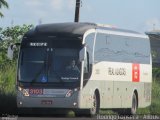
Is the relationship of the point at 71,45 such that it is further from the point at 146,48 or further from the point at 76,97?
the point at 146,48

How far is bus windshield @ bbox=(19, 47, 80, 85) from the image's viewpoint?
26062mm

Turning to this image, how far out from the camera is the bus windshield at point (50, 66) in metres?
26.1

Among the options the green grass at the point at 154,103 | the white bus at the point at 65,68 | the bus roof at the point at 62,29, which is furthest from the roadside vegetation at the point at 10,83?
the bus roof at the point at 62,29

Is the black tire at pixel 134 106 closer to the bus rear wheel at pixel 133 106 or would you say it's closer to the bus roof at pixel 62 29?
the bus rear wheel at pixel 133 106

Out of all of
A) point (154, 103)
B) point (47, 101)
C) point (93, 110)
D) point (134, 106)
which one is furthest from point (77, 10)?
point (47, 101)

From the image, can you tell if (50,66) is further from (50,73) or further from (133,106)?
(133,106)

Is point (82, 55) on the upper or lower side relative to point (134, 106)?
upper

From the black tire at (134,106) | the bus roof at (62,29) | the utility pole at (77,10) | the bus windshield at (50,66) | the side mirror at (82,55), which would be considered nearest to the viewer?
the side mirror at (82,55)

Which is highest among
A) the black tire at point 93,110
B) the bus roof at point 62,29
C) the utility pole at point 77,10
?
the utility pole at point 77,10

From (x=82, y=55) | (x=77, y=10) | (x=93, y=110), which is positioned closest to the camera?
(x=82, y=55)

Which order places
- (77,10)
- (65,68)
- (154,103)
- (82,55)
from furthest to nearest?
(154,103)
(77,10)
(65,68)
(82,55)

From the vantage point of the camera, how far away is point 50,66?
86.0 feet

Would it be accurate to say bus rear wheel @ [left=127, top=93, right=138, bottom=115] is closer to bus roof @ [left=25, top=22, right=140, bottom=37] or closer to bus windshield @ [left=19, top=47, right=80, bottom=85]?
bus roof @ [left=25, top=22, right=140, bottom=37]

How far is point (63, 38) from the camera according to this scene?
26.5 m
